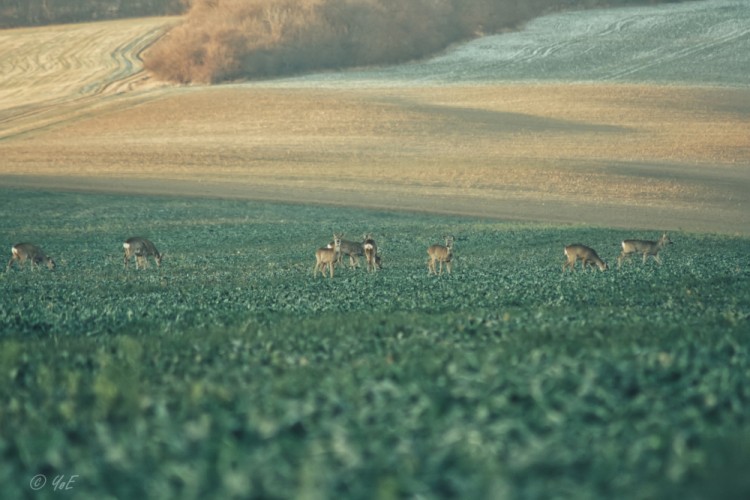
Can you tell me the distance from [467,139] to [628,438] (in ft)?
187

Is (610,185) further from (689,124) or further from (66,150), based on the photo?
(66,150)

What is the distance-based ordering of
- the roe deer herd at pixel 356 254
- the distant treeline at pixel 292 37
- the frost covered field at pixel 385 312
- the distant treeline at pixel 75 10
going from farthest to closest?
the distant treeline at pixel 75 10, the distant treeline at pixel 292 37, the roe deer herd at pixel 356 254, the frost covered field at pixel 385 312

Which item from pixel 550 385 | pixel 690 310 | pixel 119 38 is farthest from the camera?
pixel 119 38

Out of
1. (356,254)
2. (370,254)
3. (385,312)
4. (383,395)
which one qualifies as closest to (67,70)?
(356,254)

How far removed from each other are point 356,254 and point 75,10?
96474mm

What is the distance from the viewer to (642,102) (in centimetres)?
6981

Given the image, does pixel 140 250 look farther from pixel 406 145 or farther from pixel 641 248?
pixel 406 145

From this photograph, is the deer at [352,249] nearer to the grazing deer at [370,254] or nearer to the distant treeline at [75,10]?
the grazing deer at [370,254]

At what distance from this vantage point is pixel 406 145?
61.0 meters

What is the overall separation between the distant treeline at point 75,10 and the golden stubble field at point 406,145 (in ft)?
75.4

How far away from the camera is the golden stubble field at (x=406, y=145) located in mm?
46562

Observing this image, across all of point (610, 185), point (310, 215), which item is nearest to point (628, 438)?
point (310, 215)

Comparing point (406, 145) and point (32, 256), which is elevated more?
point (32, 256)

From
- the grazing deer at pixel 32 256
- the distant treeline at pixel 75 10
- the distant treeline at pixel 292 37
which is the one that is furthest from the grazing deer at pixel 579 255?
the distant treeline at pixel 75 10
